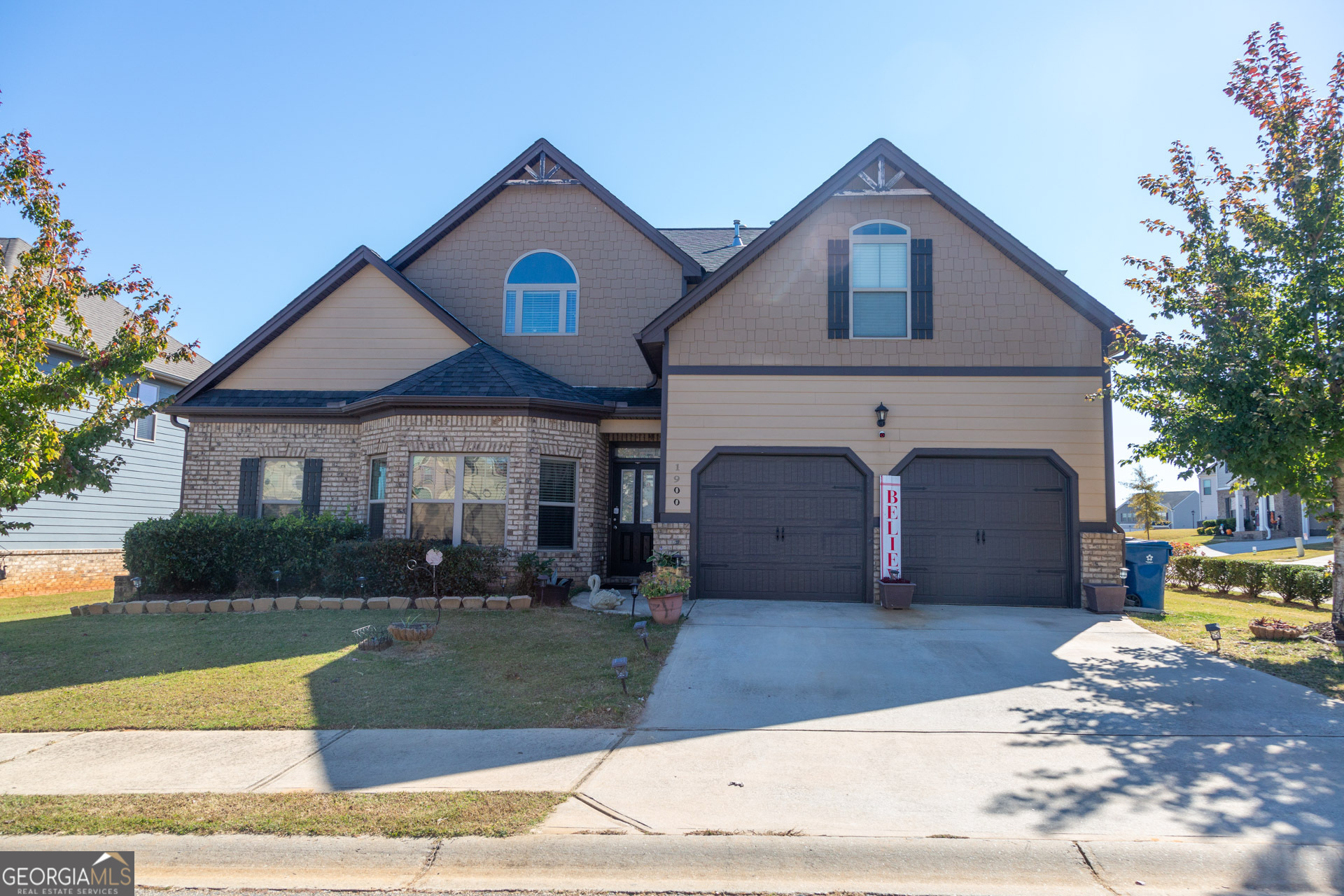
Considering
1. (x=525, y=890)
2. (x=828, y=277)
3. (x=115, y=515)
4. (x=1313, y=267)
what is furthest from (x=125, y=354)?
(x=1313, y=267)

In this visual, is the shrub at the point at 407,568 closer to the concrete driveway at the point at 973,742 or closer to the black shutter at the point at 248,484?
the black shutter at the point at 248,484

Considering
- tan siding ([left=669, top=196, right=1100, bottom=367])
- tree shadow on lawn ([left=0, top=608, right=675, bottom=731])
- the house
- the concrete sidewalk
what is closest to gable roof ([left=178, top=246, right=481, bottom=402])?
the house

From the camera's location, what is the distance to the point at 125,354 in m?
9.60

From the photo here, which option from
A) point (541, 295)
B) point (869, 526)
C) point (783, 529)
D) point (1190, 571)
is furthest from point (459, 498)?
point (1190, 571)

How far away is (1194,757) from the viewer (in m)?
5.52

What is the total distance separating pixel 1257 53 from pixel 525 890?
40.4 ft

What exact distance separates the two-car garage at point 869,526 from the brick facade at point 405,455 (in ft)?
7.49

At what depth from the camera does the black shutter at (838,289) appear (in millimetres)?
12188

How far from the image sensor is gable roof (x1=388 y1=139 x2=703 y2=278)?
15.0 m

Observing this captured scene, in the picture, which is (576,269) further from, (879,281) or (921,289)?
(921,289)

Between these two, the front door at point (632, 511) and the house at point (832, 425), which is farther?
the front door at point (632, 511)

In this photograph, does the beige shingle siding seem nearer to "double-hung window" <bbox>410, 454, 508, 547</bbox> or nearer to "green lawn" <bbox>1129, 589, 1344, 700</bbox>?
"double-hung window" <bbox>410, 454, 508, 547</bbox>

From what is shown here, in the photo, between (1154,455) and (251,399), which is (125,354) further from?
(1154,455)

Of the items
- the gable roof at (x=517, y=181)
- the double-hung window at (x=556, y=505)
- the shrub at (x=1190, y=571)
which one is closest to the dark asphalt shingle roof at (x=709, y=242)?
the gable roof at (x=517, y=181)
